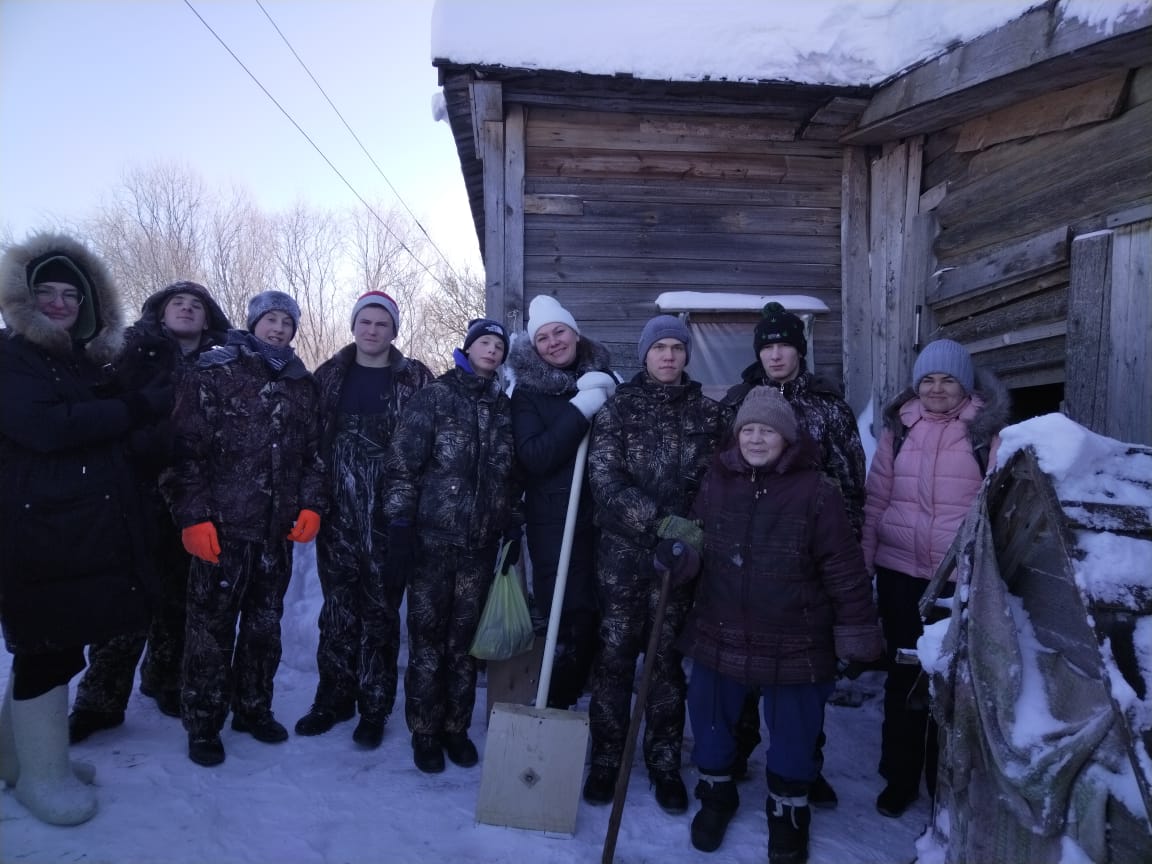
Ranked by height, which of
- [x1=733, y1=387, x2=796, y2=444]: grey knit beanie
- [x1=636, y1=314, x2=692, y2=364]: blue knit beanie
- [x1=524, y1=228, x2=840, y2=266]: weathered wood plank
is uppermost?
[x1=524, y1=228, x2=840, y2=266]: weathered wood plank

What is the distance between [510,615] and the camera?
3.48 meters

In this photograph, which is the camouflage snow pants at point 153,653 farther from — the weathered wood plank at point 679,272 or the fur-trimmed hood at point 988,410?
the fur-trimmed hood at point 988,410

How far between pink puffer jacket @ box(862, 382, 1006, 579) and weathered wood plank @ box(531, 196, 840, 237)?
2.40 m

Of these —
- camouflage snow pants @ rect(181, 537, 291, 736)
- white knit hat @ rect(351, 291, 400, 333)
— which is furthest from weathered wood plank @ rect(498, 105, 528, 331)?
camouflage snow pants @ rect(181, 537, 291, 736)

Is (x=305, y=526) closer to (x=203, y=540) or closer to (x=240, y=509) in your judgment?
(x=240, y=509)

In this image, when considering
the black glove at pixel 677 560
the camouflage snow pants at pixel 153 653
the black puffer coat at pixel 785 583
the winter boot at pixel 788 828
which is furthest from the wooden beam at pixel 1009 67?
the camouflage snow pants at pixel 153 653

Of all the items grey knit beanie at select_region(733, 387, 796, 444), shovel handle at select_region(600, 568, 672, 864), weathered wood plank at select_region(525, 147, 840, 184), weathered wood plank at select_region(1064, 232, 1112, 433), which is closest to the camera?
shovel handle at select_region(600, 568, 672, 864)

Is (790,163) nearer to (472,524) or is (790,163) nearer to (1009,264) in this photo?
(1009,264)

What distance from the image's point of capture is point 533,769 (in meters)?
2.99

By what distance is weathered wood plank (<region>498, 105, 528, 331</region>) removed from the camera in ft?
17.1

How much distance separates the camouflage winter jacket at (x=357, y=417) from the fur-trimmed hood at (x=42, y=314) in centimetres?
96

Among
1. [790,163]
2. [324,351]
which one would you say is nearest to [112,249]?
[324,351]

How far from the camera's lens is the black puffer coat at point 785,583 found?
279 cm

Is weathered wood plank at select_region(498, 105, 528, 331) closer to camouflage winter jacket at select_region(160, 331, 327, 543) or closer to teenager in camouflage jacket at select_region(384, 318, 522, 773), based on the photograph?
teenager in camouflage jacket at select_region(384, 318, 522, 773)
